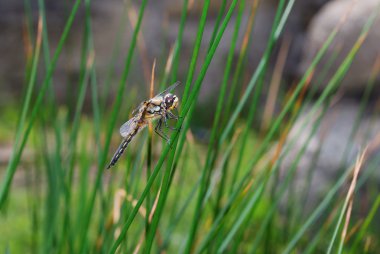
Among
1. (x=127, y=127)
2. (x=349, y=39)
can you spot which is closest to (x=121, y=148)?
(x=127, y=127)

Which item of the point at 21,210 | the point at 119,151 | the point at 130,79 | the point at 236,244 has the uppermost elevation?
the point at 119,151

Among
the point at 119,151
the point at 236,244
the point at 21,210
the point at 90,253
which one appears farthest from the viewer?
the point at 21,210

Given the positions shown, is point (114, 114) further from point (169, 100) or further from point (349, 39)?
point (349, 39)

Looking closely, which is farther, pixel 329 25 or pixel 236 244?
pixel 329 25

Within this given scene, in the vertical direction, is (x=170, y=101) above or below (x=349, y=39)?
above

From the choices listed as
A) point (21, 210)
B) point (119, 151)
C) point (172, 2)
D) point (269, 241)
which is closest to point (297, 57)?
point (172, 2)

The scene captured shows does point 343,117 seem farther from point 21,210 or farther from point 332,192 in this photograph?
point 332,192

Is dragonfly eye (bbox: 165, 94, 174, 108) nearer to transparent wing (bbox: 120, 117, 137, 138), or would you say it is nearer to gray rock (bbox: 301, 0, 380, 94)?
transparent wing (bbox: 120, 117, 137, 138)
